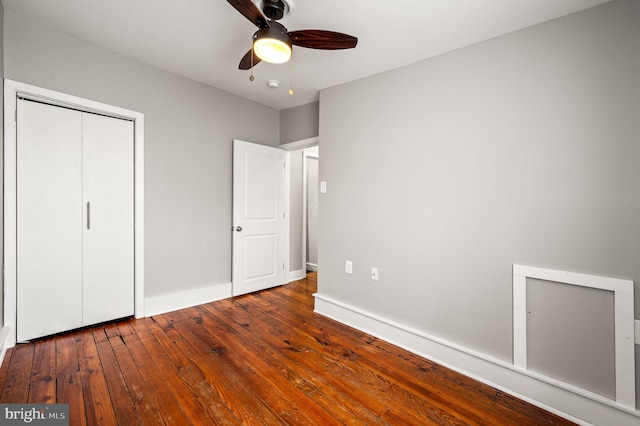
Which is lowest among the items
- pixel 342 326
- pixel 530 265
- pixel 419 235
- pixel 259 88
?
pixel 342 326

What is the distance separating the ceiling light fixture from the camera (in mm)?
1669

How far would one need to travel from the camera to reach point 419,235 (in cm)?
245

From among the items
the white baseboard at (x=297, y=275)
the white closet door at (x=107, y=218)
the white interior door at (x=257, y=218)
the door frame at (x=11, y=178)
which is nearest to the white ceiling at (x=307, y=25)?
the door frame at (x=11, y=178)

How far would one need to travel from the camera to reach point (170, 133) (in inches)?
119

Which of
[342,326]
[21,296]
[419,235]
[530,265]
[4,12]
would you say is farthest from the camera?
[342,326]

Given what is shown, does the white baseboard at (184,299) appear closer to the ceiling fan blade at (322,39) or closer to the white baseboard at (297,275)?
the white baseboard at (297,275)

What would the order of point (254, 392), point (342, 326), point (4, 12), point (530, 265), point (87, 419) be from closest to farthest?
point (87, 419) → point (254, 392) → point (530, 265) → point (4, 12) → point (342, 326)

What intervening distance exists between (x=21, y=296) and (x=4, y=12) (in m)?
2.18

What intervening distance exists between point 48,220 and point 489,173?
3613 millimetres

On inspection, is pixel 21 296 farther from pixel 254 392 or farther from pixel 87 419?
pixel 254 392

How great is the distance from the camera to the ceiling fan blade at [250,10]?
1.50 metres

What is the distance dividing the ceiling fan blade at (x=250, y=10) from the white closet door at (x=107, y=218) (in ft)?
6.25

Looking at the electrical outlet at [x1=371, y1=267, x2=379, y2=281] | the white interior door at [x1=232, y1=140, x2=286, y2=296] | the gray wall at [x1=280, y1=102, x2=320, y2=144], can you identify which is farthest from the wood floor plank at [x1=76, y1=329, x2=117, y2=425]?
the gray wall at [x1=280, y1=102, x2=320, y2=144]

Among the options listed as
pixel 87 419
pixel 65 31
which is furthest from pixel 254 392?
pixel 65 31
